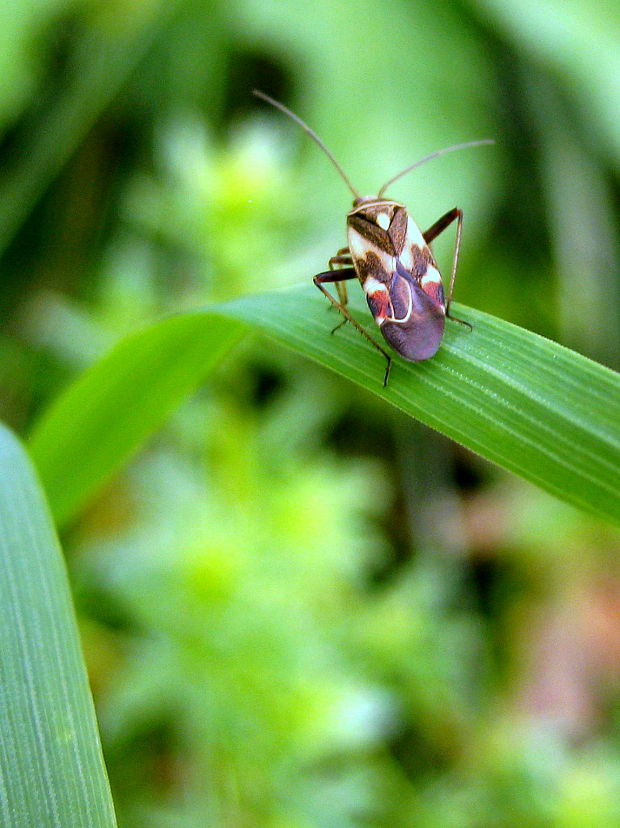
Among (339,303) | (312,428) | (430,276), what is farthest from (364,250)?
(312,428)

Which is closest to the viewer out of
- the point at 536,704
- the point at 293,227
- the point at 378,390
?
the point at 378,390

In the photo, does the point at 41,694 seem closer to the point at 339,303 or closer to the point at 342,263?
the point at 339,303

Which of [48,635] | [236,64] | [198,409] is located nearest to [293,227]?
[198,409]

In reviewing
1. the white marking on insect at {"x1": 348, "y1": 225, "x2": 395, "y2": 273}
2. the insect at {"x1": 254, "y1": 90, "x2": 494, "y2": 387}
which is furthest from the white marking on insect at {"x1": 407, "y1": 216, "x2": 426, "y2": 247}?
the white marking on insect at {"x1": 348, "y1": 225, "x2": 395, "y2": 273}

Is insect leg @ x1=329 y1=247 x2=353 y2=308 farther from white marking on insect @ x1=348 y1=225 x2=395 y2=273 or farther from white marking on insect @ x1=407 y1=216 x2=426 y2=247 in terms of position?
white marking on insect @ x1=407 y1=216 x2=426 y2=247

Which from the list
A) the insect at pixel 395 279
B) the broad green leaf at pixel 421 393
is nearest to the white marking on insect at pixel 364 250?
the insect at pixel 395 279

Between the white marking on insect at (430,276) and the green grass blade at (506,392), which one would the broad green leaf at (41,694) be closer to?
the green grass blade at (506,392)

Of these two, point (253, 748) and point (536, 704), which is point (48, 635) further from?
point (536, 704)
